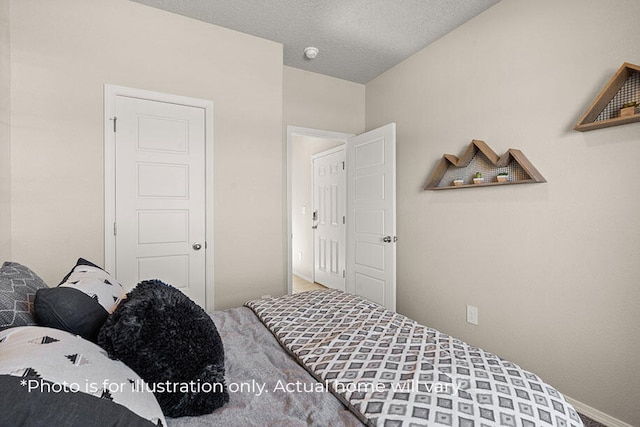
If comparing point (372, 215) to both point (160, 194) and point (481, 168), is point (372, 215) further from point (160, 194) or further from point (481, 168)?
point (160, 194)

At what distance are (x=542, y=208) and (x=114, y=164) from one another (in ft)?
10.1

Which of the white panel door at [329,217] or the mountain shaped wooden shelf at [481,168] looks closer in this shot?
the mountain shaped wooden shelf at [481,168]

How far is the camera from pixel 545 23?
210 centimetres

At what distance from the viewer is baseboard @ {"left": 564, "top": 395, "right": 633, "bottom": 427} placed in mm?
1765

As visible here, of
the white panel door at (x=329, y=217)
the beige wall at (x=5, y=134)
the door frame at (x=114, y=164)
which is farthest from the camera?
the white panel door at (x=329, y=217)

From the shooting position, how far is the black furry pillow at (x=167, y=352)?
2.82ft

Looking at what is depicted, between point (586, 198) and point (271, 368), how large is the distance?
6.73ft

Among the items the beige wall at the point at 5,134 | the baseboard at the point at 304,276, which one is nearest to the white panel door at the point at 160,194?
the beige wall at the point at 5,134

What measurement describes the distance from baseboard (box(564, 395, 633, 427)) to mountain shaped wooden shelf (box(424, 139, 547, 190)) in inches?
55.6

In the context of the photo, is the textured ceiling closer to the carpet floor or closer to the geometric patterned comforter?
the geometric patterned comforter

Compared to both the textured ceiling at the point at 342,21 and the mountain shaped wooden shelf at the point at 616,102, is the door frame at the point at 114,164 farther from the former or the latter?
the mountain shaped wooden shelf at the point at 616,102

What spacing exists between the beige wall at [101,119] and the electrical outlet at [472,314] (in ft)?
5.49

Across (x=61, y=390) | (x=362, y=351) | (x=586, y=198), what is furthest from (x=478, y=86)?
(x=61, y=390)

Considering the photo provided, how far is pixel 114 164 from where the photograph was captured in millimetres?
2350
